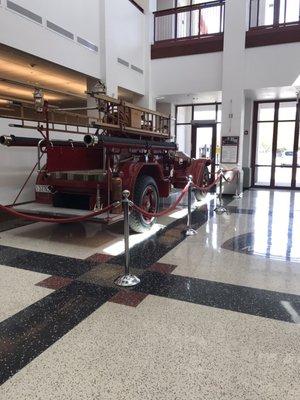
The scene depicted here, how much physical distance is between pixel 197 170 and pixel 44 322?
229 inches

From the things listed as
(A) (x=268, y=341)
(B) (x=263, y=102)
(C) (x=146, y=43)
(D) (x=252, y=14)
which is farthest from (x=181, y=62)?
(A) (x=268, y=341)

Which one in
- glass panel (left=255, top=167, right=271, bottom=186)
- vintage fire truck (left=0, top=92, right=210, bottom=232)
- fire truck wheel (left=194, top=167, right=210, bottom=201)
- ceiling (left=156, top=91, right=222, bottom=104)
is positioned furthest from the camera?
glass panel (left=255, top=167, right=271, bottom=186)

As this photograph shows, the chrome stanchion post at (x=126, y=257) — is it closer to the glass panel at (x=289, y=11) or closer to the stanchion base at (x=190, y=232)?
the stanchion base at (x=190, y=232)

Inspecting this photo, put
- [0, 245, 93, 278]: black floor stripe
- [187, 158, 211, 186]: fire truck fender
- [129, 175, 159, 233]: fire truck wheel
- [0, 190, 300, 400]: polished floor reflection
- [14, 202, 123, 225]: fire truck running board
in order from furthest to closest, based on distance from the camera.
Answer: [187, 158, 211, 186]: fire truck fender < [129, 175, 159, 233]: fire truck wheel < [14, 202, 123, 225]: fire truck running board < [0, 245, 93, 278]: black floor stripe < [0, 190, 300, 400]: polished floor reflection

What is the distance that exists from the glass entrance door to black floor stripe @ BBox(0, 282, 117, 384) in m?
10.5

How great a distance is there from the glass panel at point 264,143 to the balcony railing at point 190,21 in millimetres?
3766

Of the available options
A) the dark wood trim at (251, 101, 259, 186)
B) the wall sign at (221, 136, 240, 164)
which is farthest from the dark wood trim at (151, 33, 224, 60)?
the dark wood trim at (251, 101, 259, 186)

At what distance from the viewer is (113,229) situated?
5.41 metres

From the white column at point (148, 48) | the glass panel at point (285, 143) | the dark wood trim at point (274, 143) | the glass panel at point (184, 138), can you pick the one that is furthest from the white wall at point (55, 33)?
the glass panel at point (285, 143)

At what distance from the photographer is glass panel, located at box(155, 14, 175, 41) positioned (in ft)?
36.8

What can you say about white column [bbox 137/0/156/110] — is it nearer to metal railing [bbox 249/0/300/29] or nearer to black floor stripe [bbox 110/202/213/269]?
metal railing [bbox 249/0/300/29]

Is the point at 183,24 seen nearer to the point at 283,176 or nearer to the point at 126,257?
the point at 283,176

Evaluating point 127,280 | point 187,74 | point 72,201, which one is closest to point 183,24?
point 187,74

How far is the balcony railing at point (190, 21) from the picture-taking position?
10.3 metres
